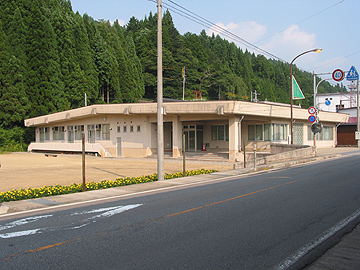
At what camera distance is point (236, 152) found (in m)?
29.4

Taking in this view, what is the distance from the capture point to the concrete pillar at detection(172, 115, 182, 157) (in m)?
32.6

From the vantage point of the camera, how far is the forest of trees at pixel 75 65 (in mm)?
52938

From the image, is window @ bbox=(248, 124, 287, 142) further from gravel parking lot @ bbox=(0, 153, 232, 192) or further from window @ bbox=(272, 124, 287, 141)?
gravel parking lot @ bbox=(0, 153, 232, 192)

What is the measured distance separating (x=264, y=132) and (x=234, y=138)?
7219mm

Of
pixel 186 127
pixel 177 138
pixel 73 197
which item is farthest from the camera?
pixel 186 127

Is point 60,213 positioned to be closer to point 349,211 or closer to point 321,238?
point 321,238

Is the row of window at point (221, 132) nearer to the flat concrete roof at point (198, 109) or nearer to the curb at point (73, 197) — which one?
the flat concrete roof at point (198, 109)

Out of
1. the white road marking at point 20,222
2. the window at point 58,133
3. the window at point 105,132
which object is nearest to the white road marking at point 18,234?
the white road marking at point 20,222

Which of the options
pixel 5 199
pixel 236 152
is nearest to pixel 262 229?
pixel 5 199

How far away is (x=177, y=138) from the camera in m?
32.7

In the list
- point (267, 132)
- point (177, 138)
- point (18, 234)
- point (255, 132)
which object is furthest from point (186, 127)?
point (18, 234)

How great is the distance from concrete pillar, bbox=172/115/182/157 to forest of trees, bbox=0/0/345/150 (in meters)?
29.1

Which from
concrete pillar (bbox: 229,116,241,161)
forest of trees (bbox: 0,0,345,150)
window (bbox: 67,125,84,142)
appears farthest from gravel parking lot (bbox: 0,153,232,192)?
forest of trees (bbox: 0,0,345,150)

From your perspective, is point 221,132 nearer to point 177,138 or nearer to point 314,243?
point 177,138
